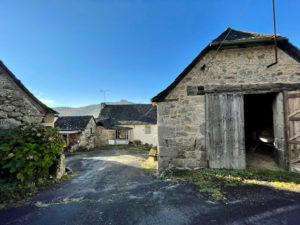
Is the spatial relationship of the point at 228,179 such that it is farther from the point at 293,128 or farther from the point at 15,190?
the point at 15,190

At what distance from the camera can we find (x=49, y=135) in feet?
14.3

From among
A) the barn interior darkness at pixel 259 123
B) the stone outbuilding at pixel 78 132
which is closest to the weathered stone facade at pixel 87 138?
the stone outbuilding at pixel 78 132

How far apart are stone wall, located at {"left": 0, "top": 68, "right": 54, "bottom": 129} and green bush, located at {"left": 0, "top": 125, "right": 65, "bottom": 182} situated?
547 millimetres

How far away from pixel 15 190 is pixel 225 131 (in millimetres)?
6842

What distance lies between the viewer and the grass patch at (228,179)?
3.48m

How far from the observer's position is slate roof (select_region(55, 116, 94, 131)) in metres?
15.5

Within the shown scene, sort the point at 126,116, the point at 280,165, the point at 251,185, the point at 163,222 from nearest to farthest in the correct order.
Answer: the point at 163,222
the point at 251,185
the point at 280,165
the point at 126,116

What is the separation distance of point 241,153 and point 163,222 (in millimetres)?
3953

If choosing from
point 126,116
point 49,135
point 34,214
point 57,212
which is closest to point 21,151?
point 49,135

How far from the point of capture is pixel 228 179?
411cm

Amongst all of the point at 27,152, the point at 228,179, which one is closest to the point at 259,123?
the point at 228,179

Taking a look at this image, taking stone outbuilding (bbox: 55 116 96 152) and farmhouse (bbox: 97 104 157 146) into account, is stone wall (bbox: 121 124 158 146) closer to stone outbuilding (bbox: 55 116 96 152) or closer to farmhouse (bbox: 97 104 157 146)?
farmhouse (bbox: 97 104 157 146)

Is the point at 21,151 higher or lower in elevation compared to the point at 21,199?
higher

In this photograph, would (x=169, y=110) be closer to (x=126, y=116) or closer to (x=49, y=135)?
(x=49, y=135)
